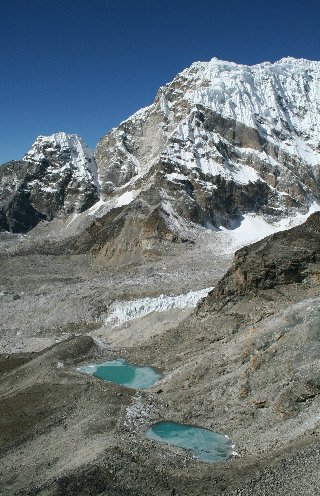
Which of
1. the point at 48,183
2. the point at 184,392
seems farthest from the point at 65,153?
the point at 184,392

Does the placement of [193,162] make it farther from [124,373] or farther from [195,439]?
[195,439]

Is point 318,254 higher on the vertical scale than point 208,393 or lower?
higher

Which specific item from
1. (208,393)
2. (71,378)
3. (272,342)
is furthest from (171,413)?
(71,378)

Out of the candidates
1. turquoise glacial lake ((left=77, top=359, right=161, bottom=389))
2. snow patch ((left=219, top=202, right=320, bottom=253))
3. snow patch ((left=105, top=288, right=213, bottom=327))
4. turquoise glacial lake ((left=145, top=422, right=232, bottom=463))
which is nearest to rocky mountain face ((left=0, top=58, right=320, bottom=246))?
snow patch ((left=219, top=202, right=320, bottom=253))

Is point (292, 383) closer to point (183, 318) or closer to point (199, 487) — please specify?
point (199, 487)

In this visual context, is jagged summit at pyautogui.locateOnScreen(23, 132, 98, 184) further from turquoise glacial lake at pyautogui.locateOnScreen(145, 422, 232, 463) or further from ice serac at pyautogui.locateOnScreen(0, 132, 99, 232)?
turquoise glacial lake at pyautogui.locateOnScreen(145, 422, 232, 463)

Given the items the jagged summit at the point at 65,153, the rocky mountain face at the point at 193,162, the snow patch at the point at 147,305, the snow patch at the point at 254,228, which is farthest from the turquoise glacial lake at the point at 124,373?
the jagged summit at the point at 65,153
